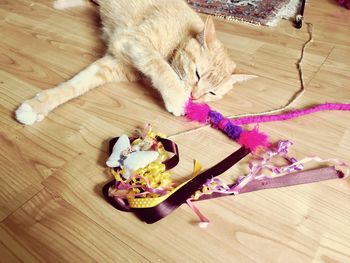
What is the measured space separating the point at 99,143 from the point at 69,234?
291 mm

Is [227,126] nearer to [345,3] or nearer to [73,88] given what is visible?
[73,88]

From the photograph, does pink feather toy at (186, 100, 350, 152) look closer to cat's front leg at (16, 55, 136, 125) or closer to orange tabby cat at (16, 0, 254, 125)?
orange tabby cat at (16, 0, 254, 125)

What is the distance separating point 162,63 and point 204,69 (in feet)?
0.47

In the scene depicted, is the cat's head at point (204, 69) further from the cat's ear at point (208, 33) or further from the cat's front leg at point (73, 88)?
the cat's front leg at point (73, 88)

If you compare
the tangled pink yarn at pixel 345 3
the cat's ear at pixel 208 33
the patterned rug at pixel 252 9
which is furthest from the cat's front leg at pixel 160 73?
the tangled pink yarn at pixel 345 3

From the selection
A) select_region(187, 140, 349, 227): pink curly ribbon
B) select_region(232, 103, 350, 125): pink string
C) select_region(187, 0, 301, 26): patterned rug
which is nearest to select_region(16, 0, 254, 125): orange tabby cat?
select_region(232, 103, 350, 125): pink string

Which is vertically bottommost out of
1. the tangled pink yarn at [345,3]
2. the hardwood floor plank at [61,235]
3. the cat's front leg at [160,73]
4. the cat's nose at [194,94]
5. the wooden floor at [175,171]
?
the hardwood floor plank at [61,235]

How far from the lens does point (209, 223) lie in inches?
29.2

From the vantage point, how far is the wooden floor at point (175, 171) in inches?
27.6

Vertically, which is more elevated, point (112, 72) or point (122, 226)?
point (112, 72)

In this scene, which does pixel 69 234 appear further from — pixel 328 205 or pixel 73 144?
pixel 328 205

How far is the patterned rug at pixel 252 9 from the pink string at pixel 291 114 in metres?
0.67

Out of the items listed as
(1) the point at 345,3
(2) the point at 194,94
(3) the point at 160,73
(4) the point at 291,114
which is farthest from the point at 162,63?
(1) the point at 345,3

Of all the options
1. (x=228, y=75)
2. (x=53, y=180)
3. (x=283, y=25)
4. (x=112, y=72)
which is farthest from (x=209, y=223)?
(x=283, y=25)
